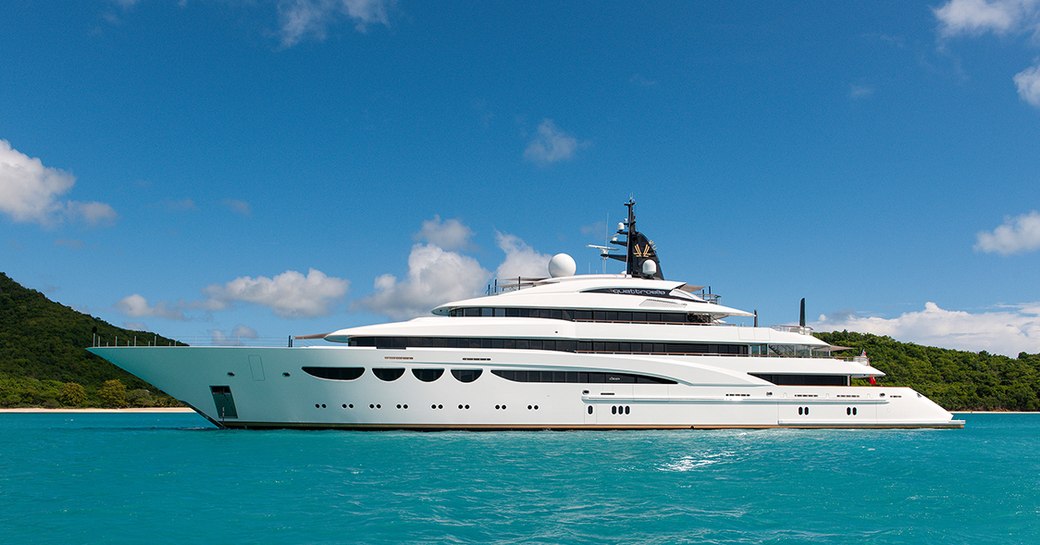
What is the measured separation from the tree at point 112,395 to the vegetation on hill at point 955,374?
60899 mm

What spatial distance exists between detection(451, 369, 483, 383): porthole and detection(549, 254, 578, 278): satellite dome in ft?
26.0

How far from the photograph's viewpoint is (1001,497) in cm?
1605

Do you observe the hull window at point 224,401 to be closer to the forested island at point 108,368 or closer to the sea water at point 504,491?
the sea water at point 504,491

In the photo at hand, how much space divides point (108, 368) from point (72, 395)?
8.96m

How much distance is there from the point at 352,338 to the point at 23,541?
15.5m

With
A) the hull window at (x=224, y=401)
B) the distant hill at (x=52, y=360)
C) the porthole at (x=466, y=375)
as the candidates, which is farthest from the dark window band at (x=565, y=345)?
the distant hill at (x=52, y=360)

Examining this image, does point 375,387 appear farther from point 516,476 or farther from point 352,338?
point 516,476

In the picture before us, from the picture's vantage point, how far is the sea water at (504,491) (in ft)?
39.5

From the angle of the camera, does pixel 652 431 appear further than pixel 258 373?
Yes

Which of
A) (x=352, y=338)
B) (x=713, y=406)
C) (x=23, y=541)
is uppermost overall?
(x=352, y=338)

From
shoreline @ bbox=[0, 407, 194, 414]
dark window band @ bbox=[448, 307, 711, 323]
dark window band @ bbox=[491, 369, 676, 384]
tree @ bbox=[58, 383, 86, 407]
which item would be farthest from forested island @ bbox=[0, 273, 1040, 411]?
dark window band @ bbox=[491, 369, 676, 384]

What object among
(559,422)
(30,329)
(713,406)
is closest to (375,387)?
(559,422)

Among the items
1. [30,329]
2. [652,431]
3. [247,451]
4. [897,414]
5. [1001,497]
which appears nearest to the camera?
[1001,497]

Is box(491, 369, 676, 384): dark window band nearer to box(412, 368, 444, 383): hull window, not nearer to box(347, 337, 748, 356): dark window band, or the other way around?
box(347, 337, 748, 356): dark window band
